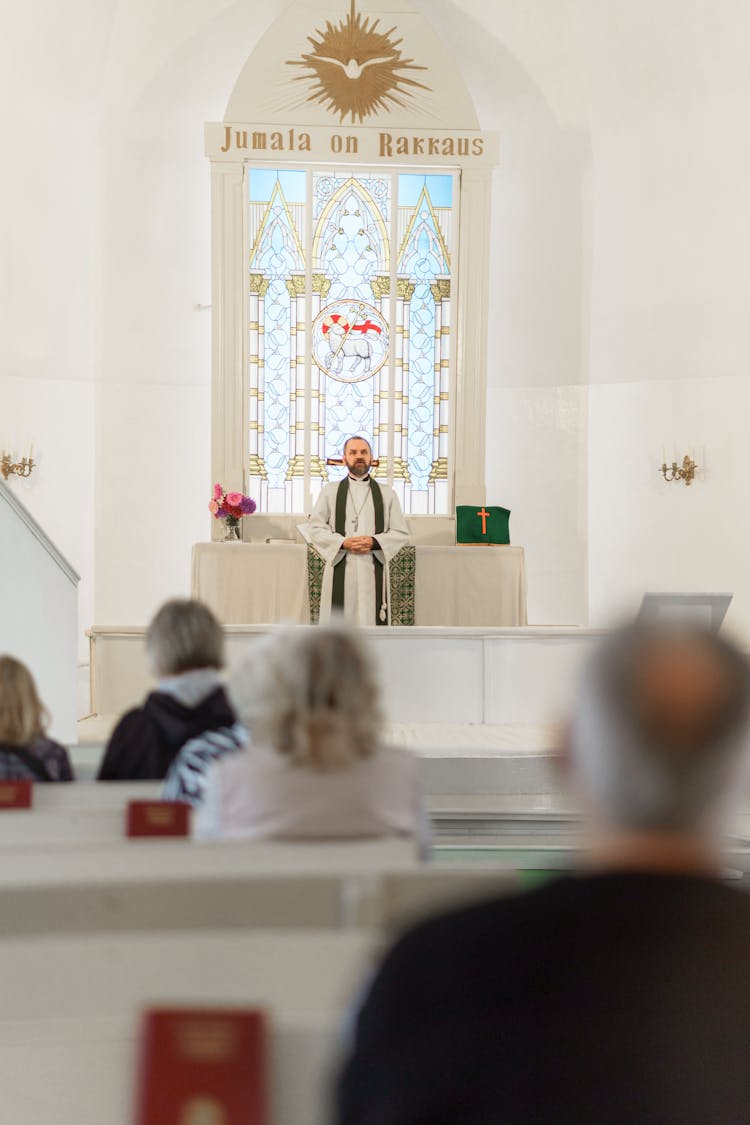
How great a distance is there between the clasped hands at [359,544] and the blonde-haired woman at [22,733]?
5.84m

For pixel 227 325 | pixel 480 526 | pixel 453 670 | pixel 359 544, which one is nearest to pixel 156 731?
pixel 453 670

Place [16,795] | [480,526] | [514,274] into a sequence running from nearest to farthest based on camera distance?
1. [16,795]
2. [480,526]
3. [514,274]

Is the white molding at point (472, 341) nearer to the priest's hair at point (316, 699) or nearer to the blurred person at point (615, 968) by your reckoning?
the priest's hair at point (316, 699)

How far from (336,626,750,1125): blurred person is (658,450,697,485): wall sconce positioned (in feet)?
32.8

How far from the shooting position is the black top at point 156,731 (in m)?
3.20

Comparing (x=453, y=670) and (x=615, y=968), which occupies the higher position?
(x=615, y=968)

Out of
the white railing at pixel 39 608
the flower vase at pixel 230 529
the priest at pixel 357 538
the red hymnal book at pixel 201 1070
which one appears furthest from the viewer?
the flower vase at pixel 230 529

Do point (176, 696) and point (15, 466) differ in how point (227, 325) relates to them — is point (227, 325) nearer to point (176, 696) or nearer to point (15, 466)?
point (15, 466)

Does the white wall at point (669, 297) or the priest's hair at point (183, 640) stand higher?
the white wall at point (669, 297)

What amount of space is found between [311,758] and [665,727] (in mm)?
1439

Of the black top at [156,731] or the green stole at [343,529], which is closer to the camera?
the black top at [156,731]

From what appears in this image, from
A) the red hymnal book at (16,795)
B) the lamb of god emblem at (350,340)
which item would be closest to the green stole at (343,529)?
the lamb of god emblem at (350,340)

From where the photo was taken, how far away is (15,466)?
10.3m

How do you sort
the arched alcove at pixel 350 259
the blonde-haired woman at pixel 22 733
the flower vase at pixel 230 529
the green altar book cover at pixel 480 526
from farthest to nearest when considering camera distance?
the arched alcove at pixel 350 259 → the flower vase at pixel 230 529 → the green altar book cover at pixel 480 526 → the blonde-haired woman at pixel 22 733
